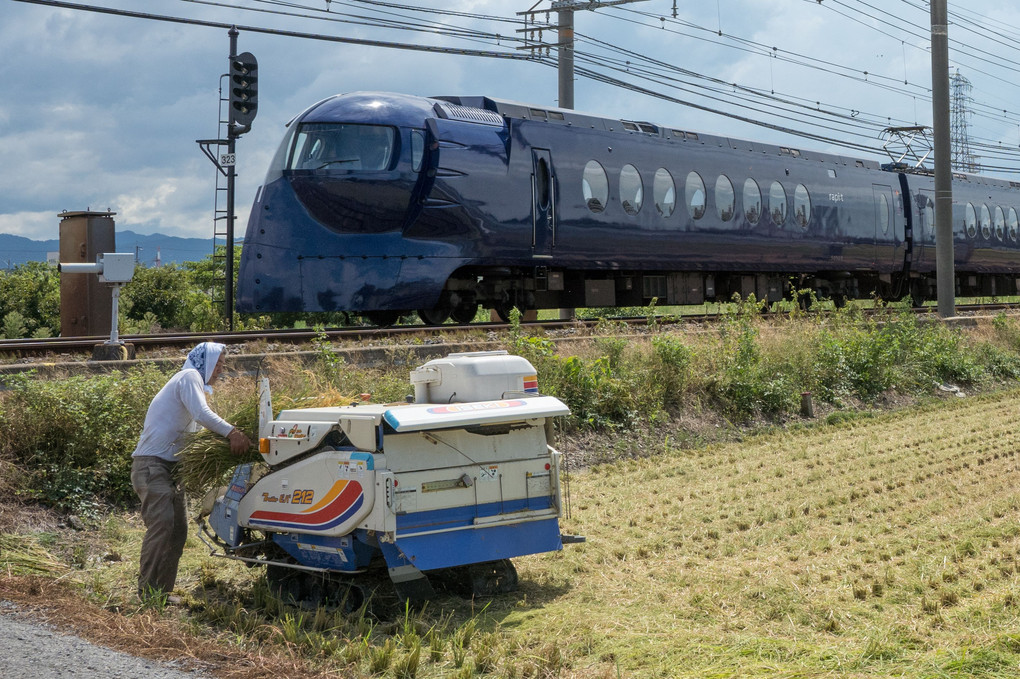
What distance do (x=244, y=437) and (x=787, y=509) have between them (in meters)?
4.25

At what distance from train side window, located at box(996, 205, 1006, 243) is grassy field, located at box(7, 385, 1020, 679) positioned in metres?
20.9

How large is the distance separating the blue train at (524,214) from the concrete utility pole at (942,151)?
9.04 feet

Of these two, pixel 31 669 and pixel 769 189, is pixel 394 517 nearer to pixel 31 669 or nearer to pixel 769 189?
pixel 31 669

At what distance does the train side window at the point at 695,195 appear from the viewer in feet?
61.9

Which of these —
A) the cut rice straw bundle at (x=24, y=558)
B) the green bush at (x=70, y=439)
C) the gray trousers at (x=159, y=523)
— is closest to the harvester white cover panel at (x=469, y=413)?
the gray trousers at (x=159, y=523)

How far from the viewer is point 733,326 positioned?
1470 centimetres

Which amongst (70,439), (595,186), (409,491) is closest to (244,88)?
(595,186)

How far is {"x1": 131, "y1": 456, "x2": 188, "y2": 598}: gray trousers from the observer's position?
678 centimetres

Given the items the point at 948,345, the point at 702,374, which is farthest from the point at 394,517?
the point at 948,345

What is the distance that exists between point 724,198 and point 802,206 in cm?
293

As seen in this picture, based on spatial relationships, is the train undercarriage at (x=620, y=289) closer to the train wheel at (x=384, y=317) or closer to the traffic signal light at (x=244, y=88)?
the train wheel at (x=384, y=317)

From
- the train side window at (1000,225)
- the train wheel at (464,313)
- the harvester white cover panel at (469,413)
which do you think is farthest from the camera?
the train side window at (1000,225)

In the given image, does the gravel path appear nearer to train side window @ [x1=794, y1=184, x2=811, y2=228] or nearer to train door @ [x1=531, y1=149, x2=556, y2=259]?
train door @ [x1=531, y1=149, x2=556, y2=259]

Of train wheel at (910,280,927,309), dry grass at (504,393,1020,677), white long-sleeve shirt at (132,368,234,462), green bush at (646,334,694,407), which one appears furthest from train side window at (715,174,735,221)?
white long-sleeve shirt at (132,368,234,462)
